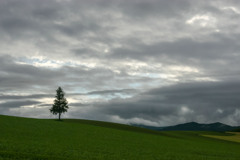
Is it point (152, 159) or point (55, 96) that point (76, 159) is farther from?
point (55, 96)

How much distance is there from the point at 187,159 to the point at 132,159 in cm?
984

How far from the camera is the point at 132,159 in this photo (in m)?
30.0

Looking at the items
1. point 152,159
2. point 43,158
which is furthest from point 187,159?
point 43,158

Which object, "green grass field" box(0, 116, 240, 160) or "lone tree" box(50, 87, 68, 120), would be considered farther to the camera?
"lone tree" box(50, 87, 68, 120)

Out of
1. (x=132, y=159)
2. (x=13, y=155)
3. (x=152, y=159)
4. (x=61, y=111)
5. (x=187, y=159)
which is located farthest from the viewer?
(x=61, y=111)

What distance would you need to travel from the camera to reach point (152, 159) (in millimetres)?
32031

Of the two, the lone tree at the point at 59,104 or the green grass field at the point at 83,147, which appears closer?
the green grass field at the point at 83,147

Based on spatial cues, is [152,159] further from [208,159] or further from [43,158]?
[43,158]

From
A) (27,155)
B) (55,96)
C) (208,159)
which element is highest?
(55,96)

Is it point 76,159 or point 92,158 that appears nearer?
point 76,159

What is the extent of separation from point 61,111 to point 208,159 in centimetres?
6973

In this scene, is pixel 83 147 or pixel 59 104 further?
pixel 59 104

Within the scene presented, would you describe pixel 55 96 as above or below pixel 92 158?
above

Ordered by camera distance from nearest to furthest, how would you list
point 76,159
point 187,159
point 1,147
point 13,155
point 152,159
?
point 13,155
point 76,159
point 1,147
point 152,159
point 187,159
